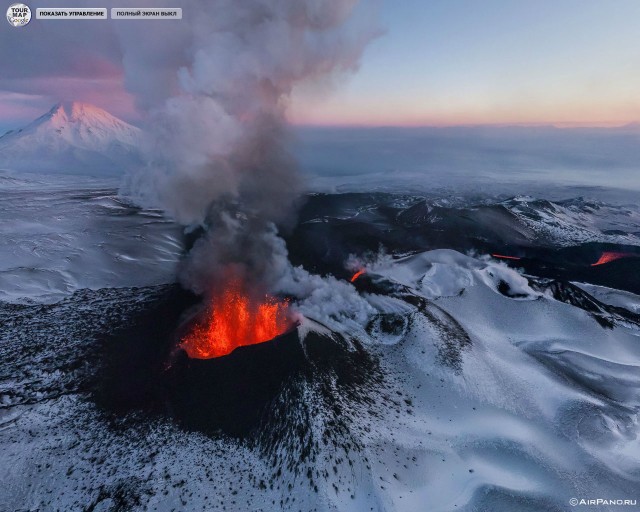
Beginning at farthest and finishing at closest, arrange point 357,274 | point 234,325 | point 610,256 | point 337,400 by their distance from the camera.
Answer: point 610,256 < point 357,274 < point 234,325 < point 337,400

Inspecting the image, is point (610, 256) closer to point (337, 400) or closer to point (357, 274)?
point (357, 274)

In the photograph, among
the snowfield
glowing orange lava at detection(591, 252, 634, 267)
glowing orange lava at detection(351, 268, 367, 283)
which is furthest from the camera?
glowing orange lava at detection(591, 252, 634, 267)

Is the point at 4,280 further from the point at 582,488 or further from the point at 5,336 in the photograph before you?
the point at 582,488

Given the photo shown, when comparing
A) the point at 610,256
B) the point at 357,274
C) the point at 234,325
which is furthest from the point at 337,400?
the point at 610,256

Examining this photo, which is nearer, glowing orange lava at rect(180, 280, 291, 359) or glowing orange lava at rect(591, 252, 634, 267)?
glowing orange lava at rect(180, 280, 291, 359)

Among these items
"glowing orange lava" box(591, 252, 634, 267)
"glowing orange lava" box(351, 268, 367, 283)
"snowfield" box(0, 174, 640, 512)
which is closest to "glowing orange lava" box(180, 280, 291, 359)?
"snowfield" box(0, 174, 640, 512)

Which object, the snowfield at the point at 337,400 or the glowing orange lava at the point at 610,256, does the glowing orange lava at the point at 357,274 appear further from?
the glowing orange lava at the point at 610,256

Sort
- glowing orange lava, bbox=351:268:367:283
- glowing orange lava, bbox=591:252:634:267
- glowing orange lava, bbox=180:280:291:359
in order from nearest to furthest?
1. glowing orange lava, bbox=180:280:291:359
2. glowing orange lava, bbox=351:268:367:283
3. glowing orange lava, bbox=591:252:634:267

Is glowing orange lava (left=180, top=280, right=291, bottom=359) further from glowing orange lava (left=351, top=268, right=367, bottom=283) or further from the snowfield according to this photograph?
glowing orange lava (left=351, top=268, right=367, bottom=283)
